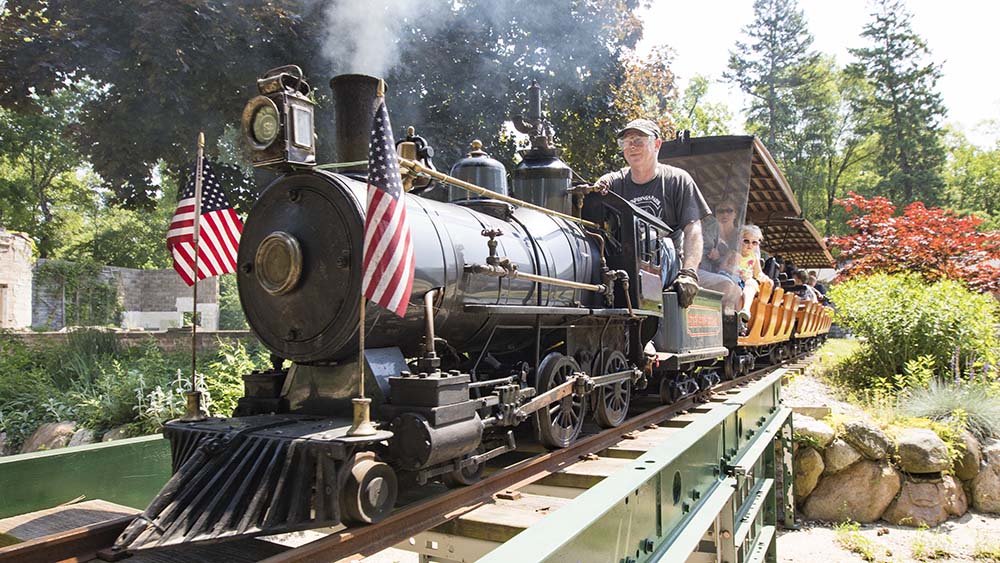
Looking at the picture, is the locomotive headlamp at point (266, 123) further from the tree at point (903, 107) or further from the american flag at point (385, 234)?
the tree at point (903, 107)

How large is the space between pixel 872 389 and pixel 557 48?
7902 millimetres

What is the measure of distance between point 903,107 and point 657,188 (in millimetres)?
36474

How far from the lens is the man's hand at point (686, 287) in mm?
6570

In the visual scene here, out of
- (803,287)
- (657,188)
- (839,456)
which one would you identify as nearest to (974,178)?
(803,287)

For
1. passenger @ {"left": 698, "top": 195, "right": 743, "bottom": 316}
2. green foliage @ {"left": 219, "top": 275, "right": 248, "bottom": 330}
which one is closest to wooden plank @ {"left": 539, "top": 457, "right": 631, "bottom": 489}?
passenger @ {"left": 698, "top": 195, "right": 743, "bottom": 316}

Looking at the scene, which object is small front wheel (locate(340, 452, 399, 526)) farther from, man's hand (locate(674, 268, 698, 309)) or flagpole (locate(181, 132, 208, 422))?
man's hand (locate(674, 268, 698, 309))

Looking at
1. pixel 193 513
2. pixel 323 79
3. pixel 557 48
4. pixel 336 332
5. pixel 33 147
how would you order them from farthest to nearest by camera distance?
pixel 33 147 → pixel 557 48 → pixel 323 79 → pixel 336 332 → pixel 193 513

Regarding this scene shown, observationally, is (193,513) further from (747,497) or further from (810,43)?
(810,43)

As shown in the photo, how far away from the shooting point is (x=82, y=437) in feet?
29.2

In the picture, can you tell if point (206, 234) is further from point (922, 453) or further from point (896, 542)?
point (922, 453)

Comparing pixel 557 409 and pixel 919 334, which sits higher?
pixel 919 334

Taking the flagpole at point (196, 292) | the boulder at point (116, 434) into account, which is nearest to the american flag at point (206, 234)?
the flagpole at point (196, 292)

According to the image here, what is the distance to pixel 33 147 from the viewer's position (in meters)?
26.2

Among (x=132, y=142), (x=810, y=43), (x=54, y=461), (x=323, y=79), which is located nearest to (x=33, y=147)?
(x=132, y=142)
